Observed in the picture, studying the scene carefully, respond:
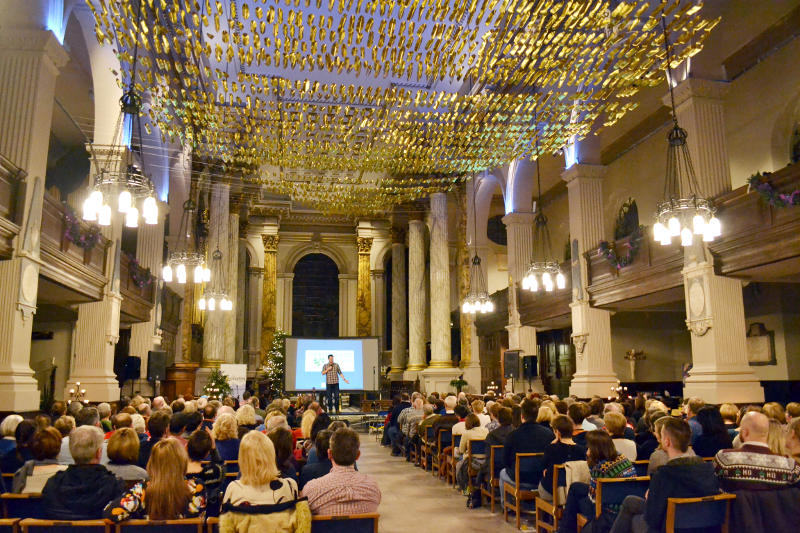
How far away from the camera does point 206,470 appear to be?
4.29 metres

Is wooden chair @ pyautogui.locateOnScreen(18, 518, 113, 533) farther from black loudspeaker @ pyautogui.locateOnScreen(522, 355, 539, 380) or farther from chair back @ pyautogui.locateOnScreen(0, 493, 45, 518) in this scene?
black loudspeaker @ pyautogui.locateOnScreen(522, 355, 539, 380)

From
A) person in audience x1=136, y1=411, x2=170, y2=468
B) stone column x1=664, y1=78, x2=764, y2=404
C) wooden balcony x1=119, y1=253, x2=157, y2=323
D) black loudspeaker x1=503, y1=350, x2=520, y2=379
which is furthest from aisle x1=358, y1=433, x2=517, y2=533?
wooden balcony x1=119, y1=253, x2=157, y2=323

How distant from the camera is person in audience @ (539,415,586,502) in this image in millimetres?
5641

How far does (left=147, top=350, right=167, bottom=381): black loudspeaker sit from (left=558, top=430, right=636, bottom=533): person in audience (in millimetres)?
11765

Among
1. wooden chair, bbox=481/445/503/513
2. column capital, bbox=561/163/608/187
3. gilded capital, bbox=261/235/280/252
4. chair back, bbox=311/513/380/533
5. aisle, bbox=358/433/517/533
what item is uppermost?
gilded capital, bbox=261/235/280/252

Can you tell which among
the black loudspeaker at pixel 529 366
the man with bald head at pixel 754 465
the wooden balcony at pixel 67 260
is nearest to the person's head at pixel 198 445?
the man with bald head at pixel 754 465

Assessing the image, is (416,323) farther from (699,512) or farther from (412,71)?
(699,512)

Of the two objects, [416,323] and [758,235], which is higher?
[758,235]

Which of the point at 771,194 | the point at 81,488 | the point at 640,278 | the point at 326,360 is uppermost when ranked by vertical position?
the point at 771,194

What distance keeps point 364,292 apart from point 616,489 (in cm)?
2368

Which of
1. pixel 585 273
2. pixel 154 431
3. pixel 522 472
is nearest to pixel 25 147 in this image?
pixel 154 431

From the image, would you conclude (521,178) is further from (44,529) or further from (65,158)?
(44,529)

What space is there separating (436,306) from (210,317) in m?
7.49

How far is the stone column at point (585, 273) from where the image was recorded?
1420cm
